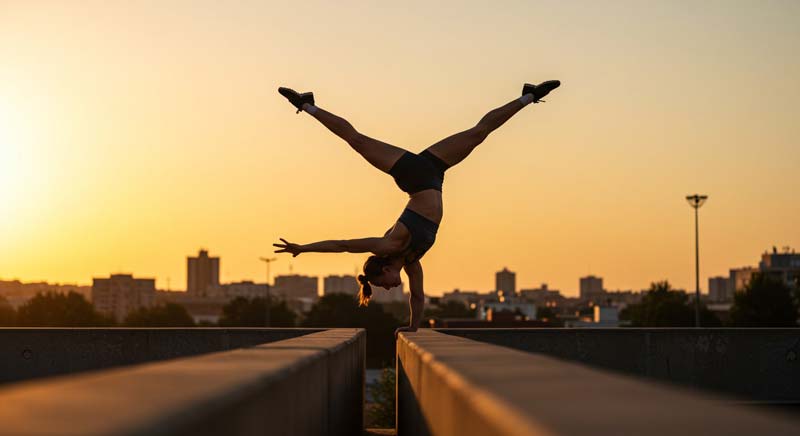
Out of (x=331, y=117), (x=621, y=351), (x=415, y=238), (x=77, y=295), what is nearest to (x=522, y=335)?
(x=621, y=351)

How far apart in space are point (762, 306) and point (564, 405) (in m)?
94.7

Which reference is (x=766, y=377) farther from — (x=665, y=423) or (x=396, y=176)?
(x=665, y=423)

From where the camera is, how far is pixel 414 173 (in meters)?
11.1

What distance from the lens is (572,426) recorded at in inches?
84.4

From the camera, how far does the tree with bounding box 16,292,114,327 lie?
111m

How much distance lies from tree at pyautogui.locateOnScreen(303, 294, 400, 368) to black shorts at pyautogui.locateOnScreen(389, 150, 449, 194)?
338 ft

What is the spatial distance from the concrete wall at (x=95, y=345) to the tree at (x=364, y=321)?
3968 inches

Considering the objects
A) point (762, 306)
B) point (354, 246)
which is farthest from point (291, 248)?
point (762, 306)

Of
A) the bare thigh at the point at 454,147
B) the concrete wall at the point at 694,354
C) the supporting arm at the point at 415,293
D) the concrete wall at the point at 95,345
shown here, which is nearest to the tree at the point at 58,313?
the concrete wall at the point at 95,345

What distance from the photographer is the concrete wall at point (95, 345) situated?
12891mm

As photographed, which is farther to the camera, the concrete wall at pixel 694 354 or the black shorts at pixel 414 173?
the concrete wall at pixel 694 354

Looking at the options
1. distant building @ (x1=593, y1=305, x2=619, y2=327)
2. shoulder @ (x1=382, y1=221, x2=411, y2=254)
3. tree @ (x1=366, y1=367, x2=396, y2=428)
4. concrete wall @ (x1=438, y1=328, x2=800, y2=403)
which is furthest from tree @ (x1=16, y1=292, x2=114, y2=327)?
shoulder @ (x1=382, y1=221, x2=411, y2=254)

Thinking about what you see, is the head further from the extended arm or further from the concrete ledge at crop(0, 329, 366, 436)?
the concrete ledge at crop(0, 329, 366, 436)

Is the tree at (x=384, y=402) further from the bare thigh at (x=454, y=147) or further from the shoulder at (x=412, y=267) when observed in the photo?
the bare thigh at (x=454, y=147)
